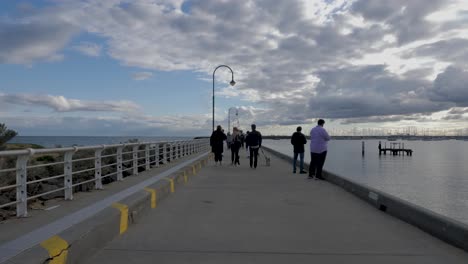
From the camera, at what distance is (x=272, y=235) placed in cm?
629

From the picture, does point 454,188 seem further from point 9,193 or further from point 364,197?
point 9,193

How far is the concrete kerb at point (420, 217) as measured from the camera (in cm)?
567

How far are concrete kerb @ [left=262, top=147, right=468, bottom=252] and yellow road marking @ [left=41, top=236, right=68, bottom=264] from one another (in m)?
4.65

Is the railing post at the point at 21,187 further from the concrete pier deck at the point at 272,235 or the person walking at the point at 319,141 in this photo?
the person walking at the point at 319,141

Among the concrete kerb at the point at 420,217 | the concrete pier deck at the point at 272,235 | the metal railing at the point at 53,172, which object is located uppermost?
the metal railing at the point at 53,172

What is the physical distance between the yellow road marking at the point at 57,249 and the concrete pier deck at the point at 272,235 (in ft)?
1.52

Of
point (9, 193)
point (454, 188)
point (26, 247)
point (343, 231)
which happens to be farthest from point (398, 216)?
point (454, 188)

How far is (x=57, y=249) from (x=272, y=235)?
116 inches

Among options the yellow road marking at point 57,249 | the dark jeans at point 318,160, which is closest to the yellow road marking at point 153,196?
the yellow road marking at point 57,249

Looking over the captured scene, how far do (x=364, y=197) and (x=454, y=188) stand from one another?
71.8ft

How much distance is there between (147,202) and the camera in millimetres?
8172

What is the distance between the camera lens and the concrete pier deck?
5.19 metres

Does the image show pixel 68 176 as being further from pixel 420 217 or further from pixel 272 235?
pixel 420 217

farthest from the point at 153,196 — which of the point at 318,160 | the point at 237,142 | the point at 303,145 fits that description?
the point at 237,142
